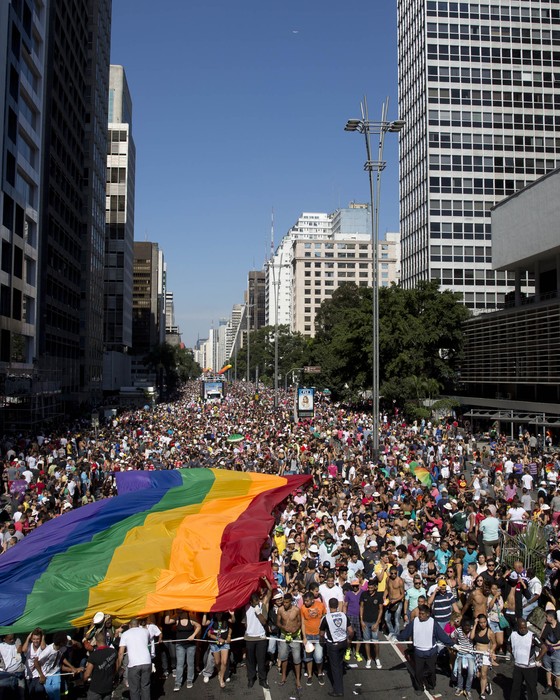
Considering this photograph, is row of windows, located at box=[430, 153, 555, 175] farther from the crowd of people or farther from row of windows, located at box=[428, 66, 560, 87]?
the crowd of people

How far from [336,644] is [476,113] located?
76.2 metres

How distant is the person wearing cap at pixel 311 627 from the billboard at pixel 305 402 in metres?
31.9

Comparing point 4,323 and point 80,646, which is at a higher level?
point 4,323

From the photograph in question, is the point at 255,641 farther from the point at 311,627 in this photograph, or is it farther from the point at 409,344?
the point at 409,344

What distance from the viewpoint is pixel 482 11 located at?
3019 inches

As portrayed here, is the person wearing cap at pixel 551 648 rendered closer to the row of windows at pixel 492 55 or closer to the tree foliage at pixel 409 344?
the tree foliage at pixel 409 344

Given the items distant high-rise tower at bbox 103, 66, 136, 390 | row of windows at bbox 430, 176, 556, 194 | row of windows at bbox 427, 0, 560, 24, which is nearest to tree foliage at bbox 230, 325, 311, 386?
distant high-rise tower at bbox 103, 66, 136, 390

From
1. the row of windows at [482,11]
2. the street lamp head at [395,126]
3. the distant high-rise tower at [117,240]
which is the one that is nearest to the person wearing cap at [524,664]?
the street lamp head at [395,126]

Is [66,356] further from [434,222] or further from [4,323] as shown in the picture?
[434,222]

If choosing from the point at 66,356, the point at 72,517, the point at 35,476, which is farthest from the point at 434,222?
the point at 72,517

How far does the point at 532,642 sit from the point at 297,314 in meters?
167

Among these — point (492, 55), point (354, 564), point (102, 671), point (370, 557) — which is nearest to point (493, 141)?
point (492, 55)

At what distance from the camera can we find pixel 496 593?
10.5 meters

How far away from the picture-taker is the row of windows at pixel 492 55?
7688cm
